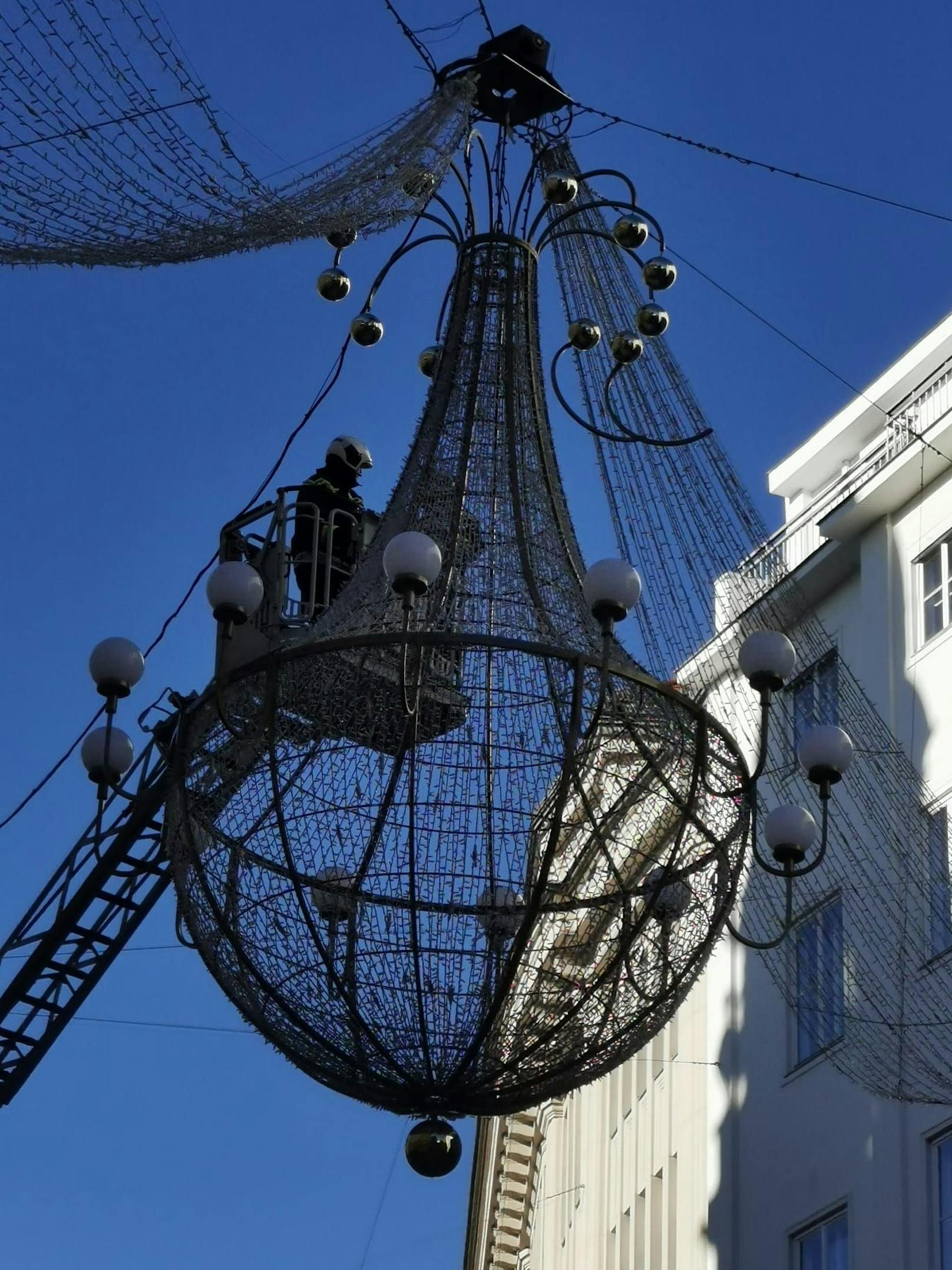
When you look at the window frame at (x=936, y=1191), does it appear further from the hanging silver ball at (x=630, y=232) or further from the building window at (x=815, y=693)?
the hanging silver ball at (x=630, y=232)

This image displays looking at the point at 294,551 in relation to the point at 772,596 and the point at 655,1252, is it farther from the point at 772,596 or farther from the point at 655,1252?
the point at 655,1252

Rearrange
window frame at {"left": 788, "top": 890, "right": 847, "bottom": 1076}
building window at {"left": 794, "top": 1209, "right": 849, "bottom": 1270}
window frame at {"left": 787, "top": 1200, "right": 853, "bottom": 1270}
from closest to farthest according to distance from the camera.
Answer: window frame at {"left": 788, "top": 890, "right": 847, "bottom": 1076}, window frame at {"left": 787, "top": 1200, "right": 853, "bottom": 1270}, building window at {"left": 794, "top": 1209, "right": 849, "bottom": 1270}

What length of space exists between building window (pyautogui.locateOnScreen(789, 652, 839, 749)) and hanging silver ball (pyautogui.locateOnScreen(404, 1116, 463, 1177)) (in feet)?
6.99

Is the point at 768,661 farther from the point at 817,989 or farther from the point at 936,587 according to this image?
the point at 936,587

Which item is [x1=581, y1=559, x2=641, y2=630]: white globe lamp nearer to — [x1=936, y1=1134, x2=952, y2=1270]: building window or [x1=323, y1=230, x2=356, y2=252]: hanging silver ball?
[x1=323, y1=230, x2=356, y2=252]: hanging silver ball

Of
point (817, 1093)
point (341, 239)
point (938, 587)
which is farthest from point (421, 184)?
point (817, 1093)

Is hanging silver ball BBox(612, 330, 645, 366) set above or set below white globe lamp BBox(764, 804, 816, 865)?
above

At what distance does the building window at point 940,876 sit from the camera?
1070 cm

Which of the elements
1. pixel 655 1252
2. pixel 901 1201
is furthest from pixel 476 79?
pixel 655 1252

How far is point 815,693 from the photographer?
10984 mm

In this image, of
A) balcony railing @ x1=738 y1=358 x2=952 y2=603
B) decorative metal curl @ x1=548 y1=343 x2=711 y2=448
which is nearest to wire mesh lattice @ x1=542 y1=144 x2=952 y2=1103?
decorative metal curl @ x1=548 y1=343 x2=711 y2=448

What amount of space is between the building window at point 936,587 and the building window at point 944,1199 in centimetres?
377

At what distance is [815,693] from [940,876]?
112 cm

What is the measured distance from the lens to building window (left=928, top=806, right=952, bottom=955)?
1070cm
